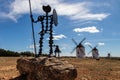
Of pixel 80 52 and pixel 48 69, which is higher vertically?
pixel 80 52

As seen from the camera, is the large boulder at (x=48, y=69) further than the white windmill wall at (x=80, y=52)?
No

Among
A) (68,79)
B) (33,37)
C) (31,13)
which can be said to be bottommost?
(68,79)

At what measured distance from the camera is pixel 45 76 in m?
28.8

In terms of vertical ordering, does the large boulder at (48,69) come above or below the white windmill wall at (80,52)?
below

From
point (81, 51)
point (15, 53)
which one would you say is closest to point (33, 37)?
point (81, 51)

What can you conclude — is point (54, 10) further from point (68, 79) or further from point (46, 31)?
point (68, 79)

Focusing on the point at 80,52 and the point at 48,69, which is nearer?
the point at 48,69

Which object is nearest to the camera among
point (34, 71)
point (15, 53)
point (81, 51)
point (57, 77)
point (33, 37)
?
point (57, 77)

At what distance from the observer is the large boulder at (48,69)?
2809 cm

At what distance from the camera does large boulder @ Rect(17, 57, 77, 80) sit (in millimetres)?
28094

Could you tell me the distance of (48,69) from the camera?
2852 cm

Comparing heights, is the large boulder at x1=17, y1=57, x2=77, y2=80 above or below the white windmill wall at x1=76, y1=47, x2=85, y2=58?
below

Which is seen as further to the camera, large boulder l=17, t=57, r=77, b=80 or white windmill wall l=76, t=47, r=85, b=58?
white windmill wall l=76, t=47, r=85, b=58

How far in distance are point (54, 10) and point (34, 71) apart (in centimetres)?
747
